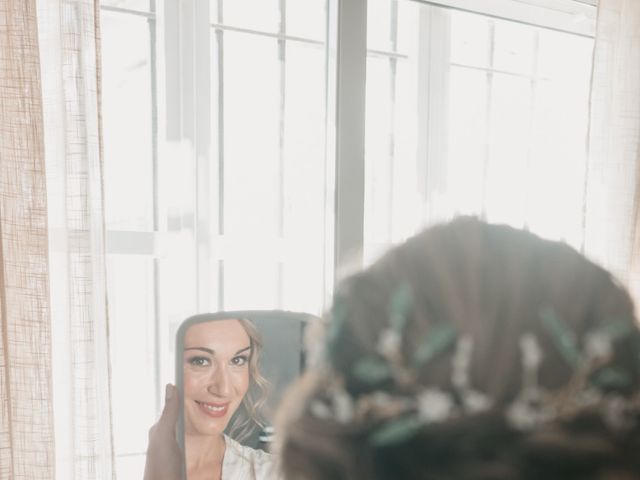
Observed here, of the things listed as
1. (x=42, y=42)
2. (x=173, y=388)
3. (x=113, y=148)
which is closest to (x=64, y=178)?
(x=42, y=42)

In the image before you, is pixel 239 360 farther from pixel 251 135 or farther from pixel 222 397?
pixel 251 135

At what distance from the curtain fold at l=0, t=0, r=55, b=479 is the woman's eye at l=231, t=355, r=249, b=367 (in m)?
0.42

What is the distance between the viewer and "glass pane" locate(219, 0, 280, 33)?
219cm

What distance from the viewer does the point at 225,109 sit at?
2.21m

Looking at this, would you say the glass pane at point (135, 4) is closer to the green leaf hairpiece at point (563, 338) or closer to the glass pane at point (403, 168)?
the glass pane at point (403, 168)

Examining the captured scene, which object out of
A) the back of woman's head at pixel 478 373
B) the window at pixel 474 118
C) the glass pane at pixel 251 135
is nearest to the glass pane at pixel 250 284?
the glass pane at pixel 251 135

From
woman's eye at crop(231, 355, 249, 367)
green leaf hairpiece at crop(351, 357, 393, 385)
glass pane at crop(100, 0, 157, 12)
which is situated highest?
glass pane at crop(100, 0, 157, 12)

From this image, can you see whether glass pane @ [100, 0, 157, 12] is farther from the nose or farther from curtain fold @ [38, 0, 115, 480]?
the nose

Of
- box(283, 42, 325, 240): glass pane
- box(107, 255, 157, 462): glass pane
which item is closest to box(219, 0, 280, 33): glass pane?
box(283, 42, 325, 240): glass pane

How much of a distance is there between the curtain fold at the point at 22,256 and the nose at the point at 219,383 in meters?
0.40

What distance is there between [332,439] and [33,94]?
1.03 meters

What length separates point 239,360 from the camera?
3.61 feet

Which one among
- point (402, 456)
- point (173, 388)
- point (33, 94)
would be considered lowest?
point (173, 388)

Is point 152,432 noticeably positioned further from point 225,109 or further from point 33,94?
point 225,109
